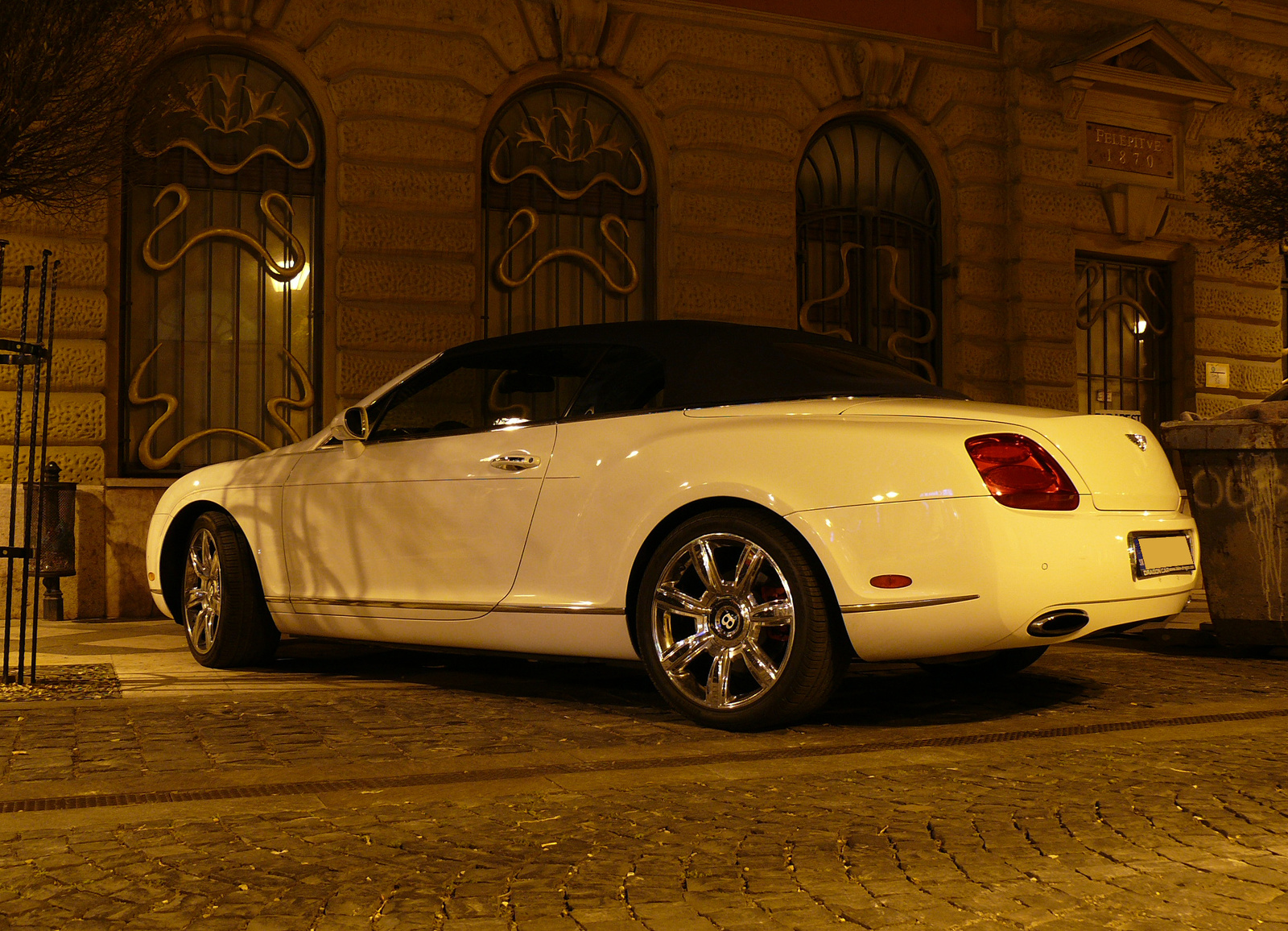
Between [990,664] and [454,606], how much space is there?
2327 mm

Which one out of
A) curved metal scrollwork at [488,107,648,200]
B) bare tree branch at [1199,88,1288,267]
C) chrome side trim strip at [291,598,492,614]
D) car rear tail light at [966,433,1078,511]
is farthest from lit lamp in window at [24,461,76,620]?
bare tree branch at [1199,88,1288,267]

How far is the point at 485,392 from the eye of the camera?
19.1 ft

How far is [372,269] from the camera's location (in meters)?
11.0

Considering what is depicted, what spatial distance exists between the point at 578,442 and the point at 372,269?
6.30 meters

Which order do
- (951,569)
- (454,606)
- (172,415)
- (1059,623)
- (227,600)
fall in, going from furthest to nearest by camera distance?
(172,415) < (227,600) < (454,606) < (1059,623) < (951,569)

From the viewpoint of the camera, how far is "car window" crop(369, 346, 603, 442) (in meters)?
5.57

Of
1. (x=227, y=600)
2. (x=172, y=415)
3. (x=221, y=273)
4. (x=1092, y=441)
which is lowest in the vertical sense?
(x=227, y=600)

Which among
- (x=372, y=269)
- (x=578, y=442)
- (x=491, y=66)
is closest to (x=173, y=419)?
(x=372, y=269)

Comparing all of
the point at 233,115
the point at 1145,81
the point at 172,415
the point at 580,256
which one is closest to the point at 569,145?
the point at 580,256

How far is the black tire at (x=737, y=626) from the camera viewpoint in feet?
15.0

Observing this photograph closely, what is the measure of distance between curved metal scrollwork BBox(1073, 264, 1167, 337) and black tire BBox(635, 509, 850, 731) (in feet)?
33.3

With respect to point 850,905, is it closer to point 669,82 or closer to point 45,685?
point 45,685

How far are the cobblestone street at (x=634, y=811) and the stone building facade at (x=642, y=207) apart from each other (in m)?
5.41

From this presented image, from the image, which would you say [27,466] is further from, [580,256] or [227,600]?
[580,256]
